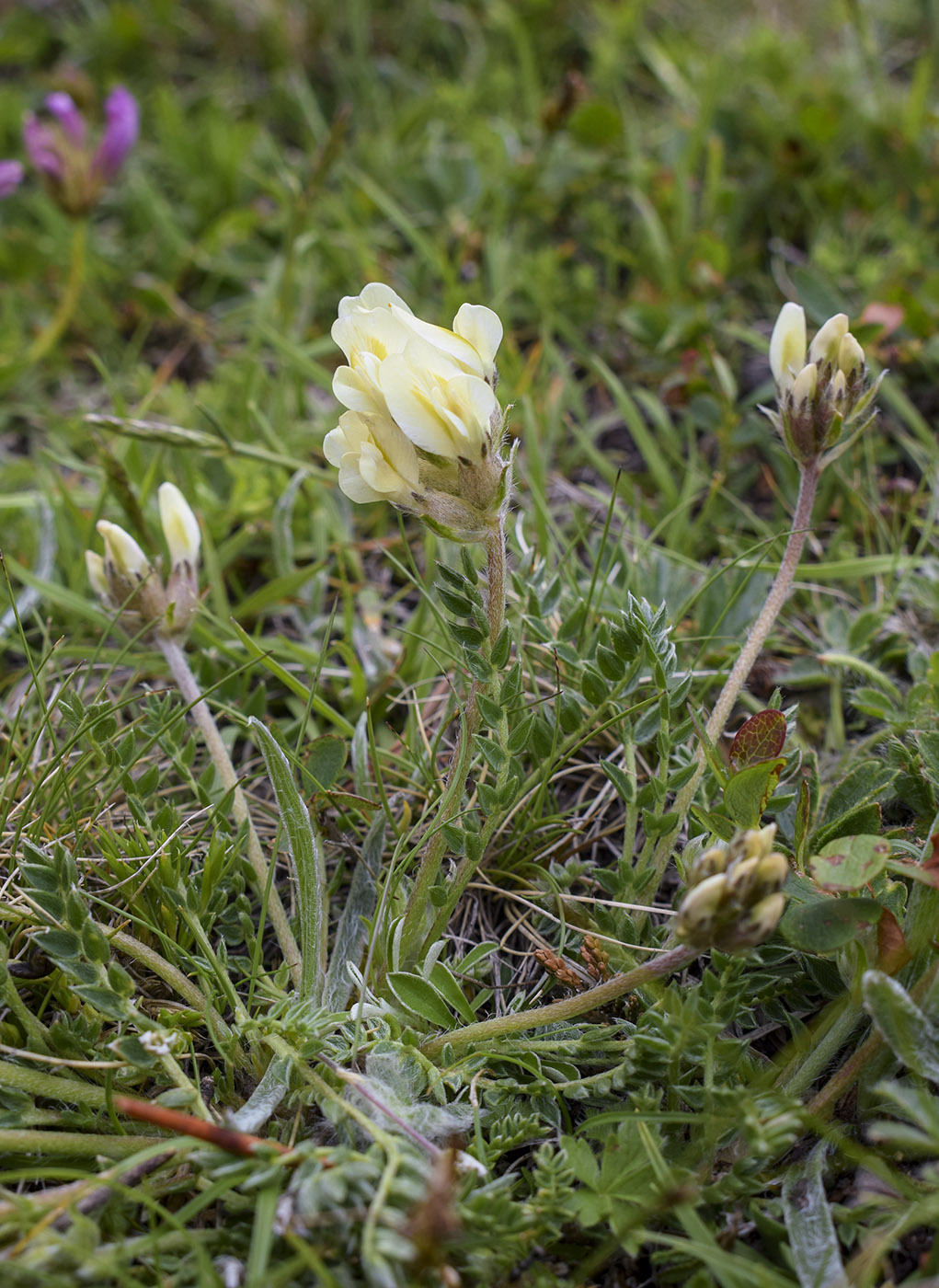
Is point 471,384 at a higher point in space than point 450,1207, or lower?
higher

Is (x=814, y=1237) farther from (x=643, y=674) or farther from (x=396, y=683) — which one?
(x=396, y=683)

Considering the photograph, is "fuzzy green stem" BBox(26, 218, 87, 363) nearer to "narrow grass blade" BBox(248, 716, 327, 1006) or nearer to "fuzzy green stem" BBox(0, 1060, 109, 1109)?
"narrow grass blade" BBox(248, 716, 327, 1006)

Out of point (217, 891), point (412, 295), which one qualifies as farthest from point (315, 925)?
point (412, 295)

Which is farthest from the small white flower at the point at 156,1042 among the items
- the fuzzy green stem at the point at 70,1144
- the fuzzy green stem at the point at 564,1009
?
the fuzzy green stem at the point at 564,1009

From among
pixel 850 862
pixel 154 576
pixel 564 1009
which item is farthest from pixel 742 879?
pixel 154 576

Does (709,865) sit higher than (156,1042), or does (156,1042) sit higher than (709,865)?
(709,865)

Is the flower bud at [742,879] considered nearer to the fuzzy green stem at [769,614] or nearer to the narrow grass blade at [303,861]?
the fuzzy green stem at [769,614]

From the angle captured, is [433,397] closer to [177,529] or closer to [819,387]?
[819,387]
